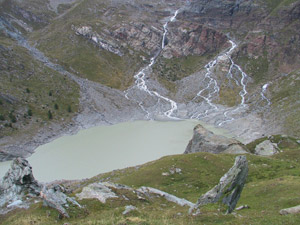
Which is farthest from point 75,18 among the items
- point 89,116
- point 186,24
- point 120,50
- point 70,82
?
point 89,116

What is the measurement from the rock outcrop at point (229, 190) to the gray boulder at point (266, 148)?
108ft

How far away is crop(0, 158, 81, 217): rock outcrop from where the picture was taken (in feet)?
62.7

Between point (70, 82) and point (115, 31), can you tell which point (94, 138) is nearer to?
point (70, 82)

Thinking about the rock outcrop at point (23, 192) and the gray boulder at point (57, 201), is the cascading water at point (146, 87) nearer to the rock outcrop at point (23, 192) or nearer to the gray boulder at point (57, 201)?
the rock outcrop at point (23, 192)

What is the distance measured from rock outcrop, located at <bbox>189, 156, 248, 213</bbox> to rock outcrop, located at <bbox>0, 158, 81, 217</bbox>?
30.9ft

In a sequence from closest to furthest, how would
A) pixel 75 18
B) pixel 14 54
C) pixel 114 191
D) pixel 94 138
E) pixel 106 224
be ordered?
pixel 106 224, pixel 114 191, pixel 94 138, pixel 14 54, pixel 75 18

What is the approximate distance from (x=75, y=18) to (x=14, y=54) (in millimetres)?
93010

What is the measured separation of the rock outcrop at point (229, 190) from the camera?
18703mm

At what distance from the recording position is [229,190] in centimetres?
1920

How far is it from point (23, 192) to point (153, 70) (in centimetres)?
13014

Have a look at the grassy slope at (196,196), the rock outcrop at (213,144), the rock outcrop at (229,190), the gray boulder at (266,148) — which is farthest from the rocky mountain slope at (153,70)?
the rock outcrop at (229,190)

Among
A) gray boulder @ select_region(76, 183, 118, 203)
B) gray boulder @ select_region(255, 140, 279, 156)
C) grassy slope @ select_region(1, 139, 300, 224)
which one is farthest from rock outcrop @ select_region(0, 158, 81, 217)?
gray boulder @ select_region(255, 140, 279, 156)

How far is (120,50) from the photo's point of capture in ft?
550

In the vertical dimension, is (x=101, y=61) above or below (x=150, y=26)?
below
